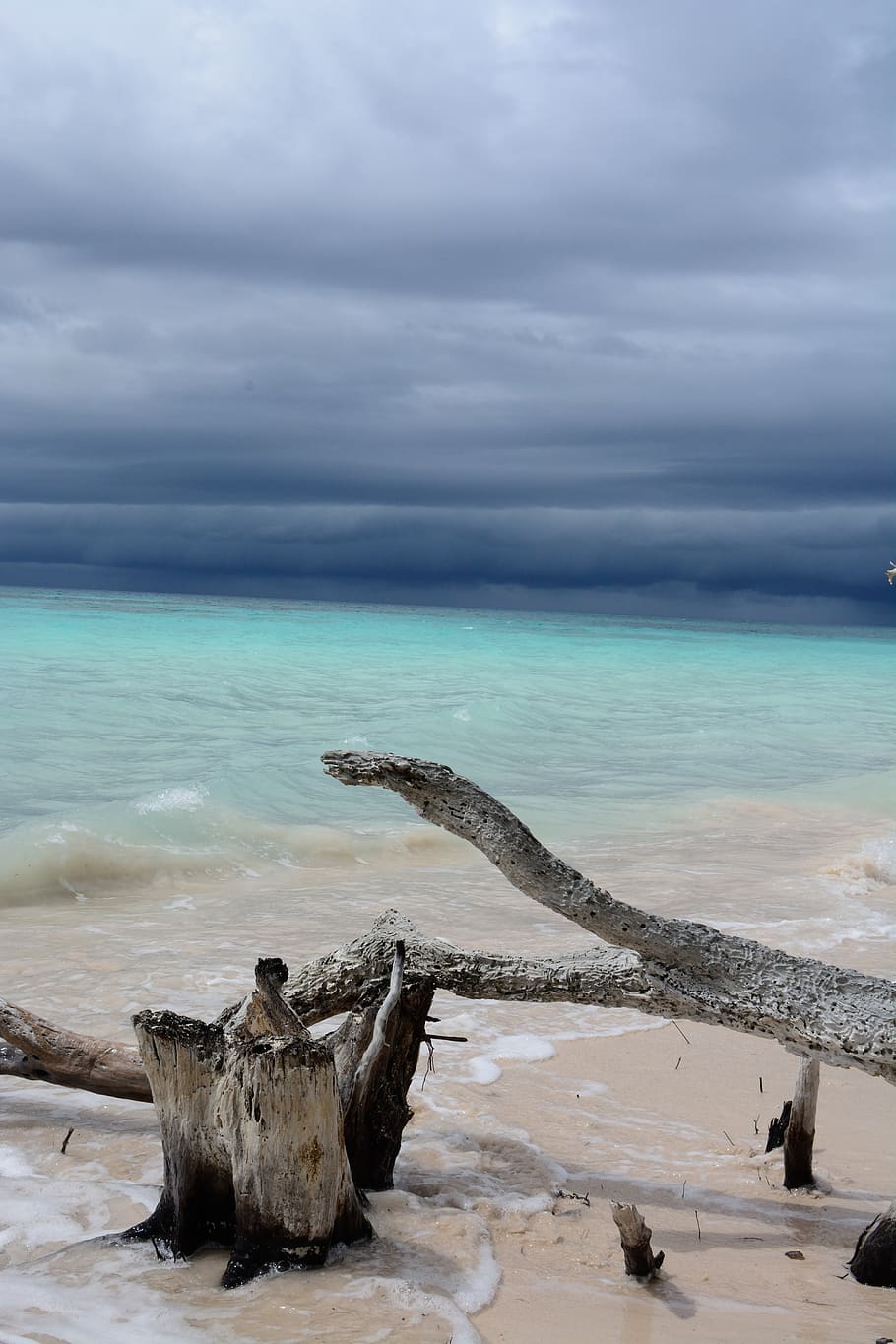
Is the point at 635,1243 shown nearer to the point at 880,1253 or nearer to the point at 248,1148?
the point at 880,1253

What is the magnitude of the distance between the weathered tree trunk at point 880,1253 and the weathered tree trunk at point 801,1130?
63 centimetres

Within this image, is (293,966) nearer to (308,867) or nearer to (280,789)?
(308,867)

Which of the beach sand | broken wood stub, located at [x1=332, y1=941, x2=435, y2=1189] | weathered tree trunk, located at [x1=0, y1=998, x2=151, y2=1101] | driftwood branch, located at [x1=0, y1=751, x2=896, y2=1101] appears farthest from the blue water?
driftwood branch, located at [x1=0, y1=751, x2=896, y2=1101]

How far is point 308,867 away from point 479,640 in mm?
46264

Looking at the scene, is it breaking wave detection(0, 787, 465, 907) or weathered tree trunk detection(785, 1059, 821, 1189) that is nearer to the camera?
weathered tree trunk detection(785, 1059, 821, 1189)

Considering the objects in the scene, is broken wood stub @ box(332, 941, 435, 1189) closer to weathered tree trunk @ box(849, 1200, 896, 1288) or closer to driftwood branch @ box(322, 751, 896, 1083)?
driftwood branch @ box(322, 751, 896, 1083)

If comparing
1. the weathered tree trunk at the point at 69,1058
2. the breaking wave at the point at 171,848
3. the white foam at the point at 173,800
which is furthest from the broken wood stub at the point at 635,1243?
the white foam at the point at 173,800

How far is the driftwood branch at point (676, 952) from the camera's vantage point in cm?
317

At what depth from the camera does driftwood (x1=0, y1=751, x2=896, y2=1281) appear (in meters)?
Answer: 3.19

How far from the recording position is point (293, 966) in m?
Answer: 7.34

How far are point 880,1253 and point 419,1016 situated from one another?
1566 millimetres

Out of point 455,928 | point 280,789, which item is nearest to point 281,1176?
point 455,928

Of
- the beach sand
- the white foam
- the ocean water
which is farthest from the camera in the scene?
the white foam

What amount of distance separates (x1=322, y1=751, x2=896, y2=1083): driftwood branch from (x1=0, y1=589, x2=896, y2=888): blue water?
7861 millimetres
